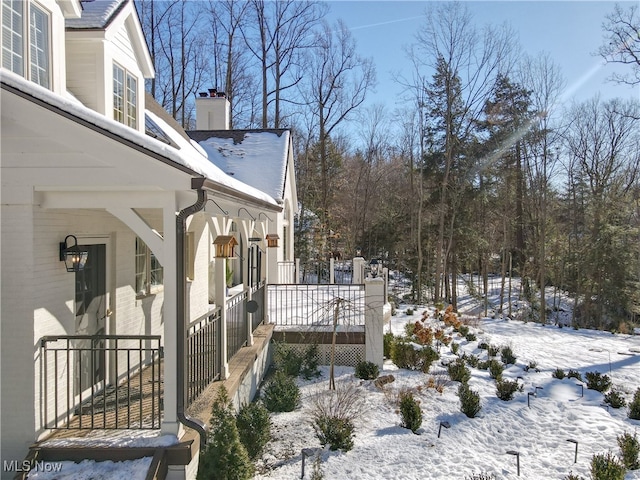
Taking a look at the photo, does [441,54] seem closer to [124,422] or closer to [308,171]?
[308,171]

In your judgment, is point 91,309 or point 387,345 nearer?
point 91,309

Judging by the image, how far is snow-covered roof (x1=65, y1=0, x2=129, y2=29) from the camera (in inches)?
247

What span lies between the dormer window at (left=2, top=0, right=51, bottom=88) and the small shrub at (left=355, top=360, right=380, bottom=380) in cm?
708

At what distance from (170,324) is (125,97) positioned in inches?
176

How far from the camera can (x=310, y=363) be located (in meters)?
8.98

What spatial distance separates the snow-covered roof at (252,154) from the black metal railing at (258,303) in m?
6.31

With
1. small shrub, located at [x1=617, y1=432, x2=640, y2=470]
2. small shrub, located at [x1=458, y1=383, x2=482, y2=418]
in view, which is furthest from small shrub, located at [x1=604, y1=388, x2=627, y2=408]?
small shrub, located at [x1=458, y1=383, x2=482, y2=418]

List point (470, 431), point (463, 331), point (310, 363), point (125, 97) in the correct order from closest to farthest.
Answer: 1. point (470, 431)
2. point (125, 97)
3. point (310, 363)
4. point (463, 331)

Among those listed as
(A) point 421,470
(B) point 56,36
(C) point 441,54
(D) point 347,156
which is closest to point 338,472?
(A) point 421,470

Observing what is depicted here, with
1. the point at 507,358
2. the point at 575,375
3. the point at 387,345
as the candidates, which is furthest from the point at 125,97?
the point at 575,375

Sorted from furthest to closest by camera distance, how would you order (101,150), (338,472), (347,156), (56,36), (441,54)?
(347,156), (441,54), (56,36), (338,472), (101,150)

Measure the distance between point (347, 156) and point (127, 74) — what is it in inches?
1042

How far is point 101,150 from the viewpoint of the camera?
14.2ft

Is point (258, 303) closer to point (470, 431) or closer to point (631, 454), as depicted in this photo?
point (470, 431)
